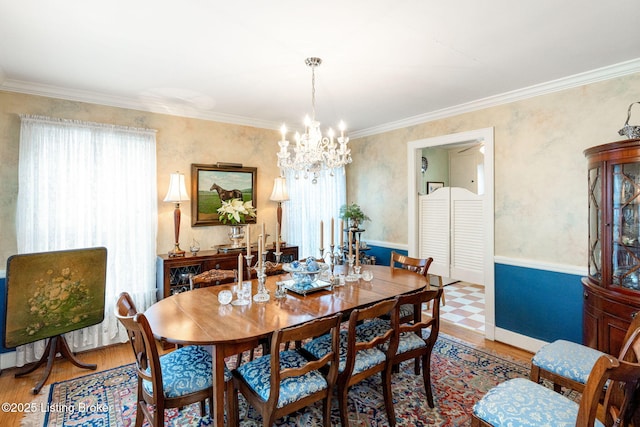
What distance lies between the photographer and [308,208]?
4871 mm

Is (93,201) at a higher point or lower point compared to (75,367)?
higher

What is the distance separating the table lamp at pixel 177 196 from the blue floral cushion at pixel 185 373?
1745 millimetres

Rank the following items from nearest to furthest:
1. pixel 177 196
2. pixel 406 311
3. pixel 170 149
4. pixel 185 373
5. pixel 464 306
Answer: pixel 185 373
pixel 406 311
pixel 177 196
pixel 170 149
pixel 464 306

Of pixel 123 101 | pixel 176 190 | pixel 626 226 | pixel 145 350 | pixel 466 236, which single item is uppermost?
pixel 123 101

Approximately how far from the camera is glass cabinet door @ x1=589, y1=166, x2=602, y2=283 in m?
2.43

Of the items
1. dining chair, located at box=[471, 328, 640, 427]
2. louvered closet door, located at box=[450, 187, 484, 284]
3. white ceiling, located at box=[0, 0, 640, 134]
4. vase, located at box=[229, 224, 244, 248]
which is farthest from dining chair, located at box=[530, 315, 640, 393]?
vase, located at box=[229, 224, 244, 248]

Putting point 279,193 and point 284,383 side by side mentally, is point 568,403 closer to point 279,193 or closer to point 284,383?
point 284,383

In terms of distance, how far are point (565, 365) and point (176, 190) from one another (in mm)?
3706

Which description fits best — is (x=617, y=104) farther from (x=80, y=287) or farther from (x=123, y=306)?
(x=80, y=287)

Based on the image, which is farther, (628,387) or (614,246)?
(614,246)

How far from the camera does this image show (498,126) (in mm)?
3455

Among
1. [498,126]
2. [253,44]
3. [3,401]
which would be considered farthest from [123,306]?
[498,126]

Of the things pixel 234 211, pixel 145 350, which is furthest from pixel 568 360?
pixel 234 211

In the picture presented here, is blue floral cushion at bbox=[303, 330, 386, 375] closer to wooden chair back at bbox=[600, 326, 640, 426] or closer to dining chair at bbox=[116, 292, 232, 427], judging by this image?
dining chair at bbox=[116, 292, 232, 427]
